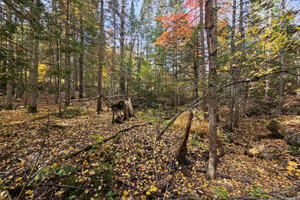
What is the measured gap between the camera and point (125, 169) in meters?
3.75

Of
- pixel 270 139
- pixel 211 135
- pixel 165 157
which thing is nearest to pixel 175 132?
pixel 165 157

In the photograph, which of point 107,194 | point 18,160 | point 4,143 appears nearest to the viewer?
point 107,194

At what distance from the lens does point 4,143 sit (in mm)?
4008

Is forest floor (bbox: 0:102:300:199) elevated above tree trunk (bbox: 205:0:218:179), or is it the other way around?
tree trunk (bbox: 205:0:218:179)

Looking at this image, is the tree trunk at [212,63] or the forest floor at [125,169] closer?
the forest floor at [125,169]

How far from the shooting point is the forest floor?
2.84 m

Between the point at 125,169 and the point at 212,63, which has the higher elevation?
the point at 212,63

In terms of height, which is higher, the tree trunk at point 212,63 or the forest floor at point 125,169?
the tree trunk at point 212,63

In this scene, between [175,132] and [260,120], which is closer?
[175,132]

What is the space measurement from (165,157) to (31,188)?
376 cm

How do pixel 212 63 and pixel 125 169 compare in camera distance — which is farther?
pixel 125 169

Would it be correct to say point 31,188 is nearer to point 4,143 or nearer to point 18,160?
point 18,160

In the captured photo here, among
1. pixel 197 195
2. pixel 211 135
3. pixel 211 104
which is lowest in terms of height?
pixel 197 195

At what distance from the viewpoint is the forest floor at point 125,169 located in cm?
284
